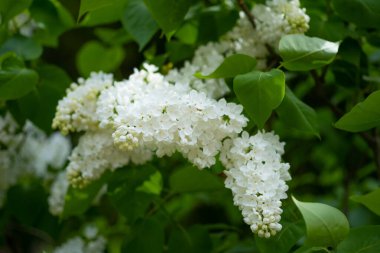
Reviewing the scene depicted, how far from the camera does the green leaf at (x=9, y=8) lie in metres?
1.34

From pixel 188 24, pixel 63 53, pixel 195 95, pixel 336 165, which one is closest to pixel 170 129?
pixel 195 95

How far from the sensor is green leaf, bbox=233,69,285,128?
1084 mm

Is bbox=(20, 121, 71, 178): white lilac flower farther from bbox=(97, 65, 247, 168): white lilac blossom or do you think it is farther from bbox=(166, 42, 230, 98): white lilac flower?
bbox=(97, 65, 247, 168): white lilac blossom

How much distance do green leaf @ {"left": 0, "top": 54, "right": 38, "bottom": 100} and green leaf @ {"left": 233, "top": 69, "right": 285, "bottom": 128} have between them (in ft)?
1.91

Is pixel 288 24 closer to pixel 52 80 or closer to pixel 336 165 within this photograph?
pixel 52 80

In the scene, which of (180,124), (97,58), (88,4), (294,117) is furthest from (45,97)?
(294,117)

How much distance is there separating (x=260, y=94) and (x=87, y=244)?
0.91 m

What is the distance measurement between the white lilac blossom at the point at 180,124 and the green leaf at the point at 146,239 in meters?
0.34

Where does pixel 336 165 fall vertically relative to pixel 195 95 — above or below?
below

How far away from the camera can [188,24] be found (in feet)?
5.49

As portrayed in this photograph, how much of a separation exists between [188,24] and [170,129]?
619mm

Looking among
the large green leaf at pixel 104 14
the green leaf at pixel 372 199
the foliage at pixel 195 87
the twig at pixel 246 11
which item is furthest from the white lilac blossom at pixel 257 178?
the large green leaf at pixel 104 14

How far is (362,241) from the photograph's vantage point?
3.41 ft

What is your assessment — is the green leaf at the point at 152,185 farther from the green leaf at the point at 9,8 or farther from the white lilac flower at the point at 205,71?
the green leaf at the point at 9,8
